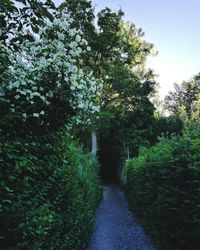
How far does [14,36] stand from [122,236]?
32.9 feet

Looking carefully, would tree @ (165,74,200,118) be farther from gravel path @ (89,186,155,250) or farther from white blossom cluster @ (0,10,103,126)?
white blossom cluster @ (0,10,103,126)

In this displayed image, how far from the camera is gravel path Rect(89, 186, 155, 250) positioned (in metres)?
11.0

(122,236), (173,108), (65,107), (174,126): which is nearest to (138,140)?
(174,126)

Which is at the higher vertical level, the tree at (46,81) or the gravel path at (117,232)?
the tree at (46,81)

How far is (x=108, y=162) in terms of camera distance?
148 feet

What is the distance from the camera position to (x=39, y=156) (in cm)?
501

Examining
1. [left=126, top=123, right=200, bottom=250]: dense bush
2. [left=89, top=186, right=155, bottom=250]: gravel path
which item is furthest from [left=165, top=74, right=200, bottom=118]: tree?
[left=126, top=123, right=200, bottom=250]: dense bush

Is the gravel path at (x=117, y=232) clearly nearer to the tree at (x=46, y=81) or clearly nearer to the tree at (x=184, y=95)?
the tree at (x=46, y=81)

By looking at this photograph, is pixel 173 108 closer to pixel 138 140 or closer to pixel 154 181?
pixel 138 140

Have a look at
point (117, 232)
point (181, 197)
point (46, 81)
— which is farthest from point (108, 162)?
point (46, 81)

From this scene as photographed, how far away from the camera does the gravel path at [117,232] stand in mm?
10992

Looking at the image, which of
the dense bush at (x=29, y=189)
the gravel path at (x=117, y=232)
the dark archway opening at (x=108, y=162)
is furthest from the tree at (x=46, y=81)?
the dark archway opening at (x=108, y=162)

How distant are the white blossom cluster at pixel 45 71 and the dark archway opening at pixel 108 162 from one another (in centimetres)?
3218

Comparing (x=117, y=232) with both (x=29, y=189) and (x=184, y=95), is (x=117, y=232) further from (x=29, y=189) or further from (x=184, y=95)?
(x=184, y=95)
